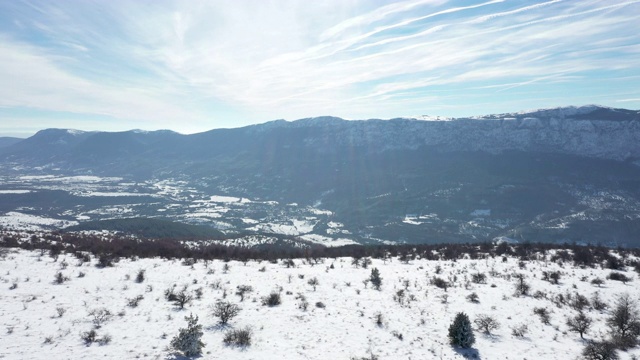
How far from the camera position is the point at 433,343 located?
1606cm

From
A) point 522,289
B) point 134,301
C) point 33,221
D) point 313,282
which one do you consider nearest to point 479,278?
→ point 522,289

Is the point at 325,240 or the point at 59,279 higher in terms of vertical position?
the point at 59,279

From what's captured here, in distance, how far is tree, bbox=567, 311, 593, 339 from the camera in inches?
665

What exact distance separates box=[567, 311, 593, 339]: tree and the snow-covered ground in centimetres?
34

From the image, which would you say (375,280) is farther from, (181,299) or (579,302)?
(181,299)

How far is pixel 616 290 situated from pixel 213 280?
29.1m

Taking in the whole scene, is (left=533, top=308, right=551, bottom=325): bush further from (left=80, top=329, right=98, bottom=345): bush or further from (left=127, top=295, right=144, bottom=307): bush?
(left=127, top=295, right=144, bottom=307): bush

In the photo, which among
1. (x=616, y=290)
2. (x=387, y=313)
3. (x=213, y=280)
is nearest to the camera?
(x=387, y=313)

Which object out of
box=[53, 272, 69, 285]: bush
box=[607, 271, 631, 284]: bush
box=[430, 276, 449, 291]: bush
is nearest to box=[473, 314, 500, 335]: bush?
box=[430, 276, 449, 291]: bush

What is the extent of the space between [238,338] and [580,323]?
58.5 feet

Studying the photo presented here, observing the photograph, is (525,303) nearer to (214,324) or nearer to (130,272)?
(214,324)

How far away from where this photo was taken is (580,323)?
17.3 meters

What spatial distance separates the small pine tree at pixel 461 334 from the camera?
15.7 metres

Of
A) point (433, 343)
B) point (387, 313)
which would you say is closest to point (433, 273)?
point (387, 313)
